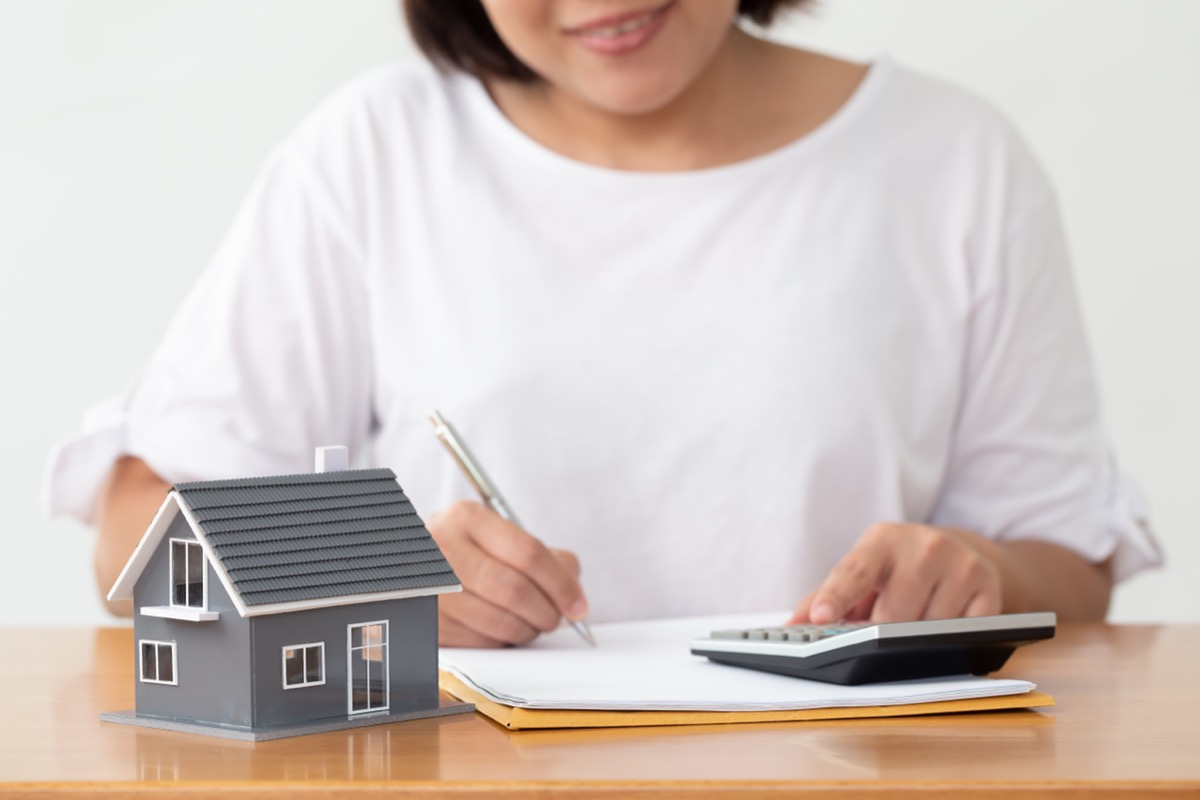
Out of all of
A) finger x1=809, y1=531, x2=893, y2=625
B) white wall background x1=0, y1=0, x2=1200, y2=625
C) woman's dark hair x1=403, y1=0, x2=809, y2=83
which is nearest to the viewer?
finger x1=809, y1=531, x2=893, y2=625

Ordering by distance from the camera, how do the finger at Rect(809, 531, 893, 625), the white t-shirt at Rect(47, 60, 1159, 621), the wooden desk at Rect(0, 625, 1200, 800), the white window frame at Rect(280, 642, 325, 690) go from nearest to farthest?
the wooden desk at Rect(0, 625, 1200, 800), the white window frame at Rect(280, 642, 325, 690), the finger at Rect(809, 531, 893, 625), the white t-shirt at Rect(47, 60, 1159, 621)

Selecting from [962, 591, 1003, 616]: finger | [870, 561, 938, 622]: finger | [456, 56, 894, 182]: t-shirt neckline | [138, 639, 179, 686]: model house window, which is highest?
[456, 56, 894, 182]: t-shirt neckline

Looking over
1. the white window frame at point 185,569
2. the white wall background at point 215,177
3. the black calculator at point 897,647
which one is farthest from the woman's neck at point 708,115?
the white wall background at point 215,177

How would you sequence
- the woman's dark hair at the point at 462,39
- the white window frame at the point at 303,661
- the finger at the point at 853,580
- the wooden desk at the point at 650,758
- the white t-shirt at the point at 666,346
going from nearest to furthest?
1. the wooden desk at the point at 650,758
2. the white window frame at the point at 303,661
3. the finger at the point at 853,580
4. the white t-shirt at the point at 666,346
5. the woman's dark hair at the point at 462,39

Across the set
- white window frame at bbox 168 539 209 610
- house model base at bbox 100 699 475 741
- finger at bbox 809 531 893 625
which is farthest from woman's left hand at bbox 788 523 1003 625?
white window frame at bbox 168 539 209 610

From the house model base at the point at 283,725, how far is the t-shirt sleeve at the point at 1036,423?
2.83ft

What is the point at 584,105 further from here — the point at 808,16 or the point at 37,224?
the point at 37,224

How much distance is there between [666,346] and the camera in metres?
1.44

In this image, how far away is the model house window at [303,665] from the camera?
0.75m

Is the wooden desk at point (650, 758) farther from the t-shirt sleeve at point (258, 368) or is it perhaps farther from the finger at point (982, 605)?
the t-shirt sleeve at point (258, 368)

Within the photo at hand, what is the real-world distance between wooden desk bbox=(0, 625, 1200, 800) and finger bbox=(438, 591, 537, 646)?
247 millimetres

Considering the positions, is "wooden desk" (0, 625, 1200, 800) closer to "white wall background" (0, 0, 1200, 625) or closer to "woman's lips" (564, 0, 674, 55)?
"woman's lips" (564, 0, 674, 55)

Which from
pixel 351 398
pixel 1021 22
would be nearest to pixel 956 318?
pixel 351 398

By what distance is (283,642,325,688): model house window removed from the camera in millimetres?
752
